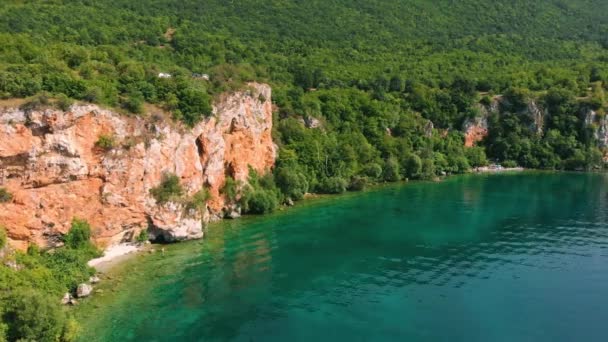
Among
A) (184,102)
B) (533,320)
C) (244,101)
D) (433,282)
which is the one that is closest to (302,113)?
(244,101)

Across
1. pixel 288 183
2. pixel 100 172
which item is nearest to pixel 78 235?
pixel 100 172

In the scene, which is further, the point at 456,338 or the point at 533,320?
the point at 533,320

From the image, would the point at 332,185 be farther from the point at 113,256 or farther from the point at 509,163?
the point at 509,163

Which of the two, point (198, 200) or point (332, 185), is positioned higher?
point (198, 200)

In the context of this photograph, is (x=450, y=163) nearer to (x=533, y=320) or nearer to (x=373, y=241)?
(x=373, y=241)

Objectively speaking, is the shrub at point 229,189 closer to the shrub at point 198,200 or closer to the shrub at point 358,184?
the shrub at point 198,200

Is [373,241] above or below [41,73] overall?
below

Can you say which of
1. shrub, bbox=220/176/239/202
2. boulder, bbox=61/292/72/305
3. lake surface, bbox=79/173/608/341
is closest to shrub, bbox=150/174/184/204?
lake surface, bbox=79/173/608/341
